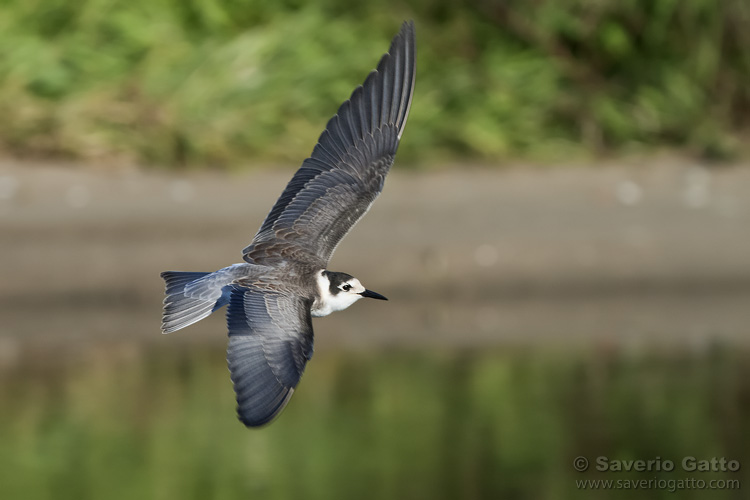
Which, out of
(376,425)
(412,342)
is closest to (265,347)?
(376,425)

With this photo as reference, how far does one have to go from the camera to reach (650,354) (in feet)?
28.9

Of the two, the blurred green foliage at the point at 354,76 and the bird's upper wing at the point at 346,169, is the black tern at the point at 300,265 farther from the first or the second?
the blurred green foliage at the point at 354,76

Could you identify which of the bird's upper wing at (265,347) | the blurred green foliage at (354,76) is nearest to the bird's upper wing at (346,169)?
the bird's upper wing at (265,347)

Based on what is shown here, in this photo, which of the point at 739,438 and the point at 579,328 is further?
the point at 579,328

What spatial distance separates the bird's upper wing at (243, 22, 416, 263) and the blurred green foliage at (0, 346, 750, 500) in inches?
78.4

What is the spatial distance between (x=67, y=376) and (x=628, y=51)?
5.47 meters

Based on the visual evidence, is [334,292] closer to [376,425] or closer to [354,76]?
[376,425]

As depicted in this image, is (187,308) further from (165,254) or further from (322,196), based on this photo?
(165,254)

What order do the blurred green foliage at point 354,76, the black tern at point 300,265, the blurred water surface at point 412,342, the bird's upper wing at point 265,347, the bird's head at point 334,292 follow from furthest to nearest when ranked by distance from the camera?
the blurred green foliage at point 354,76 → the blurred water surface at point 412,342 → the bird's head at point 334,292 → the black tern at point 300,265 → the bird's upper wing at point 265,347

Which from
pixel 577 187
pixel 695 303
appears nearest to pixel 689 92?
pixel 577 187

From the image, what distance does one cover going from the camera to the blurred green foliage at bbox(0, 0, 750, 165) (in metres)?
10.2

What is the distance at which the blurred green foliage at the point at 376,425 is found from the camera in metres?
7.19

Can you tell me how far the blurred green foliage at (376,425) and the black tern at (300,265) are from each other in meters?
2.00

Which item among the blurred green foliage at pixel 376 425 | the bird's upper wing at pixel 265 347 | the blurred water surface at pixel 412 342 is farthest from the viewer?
the blurred water surface at pixel 412 342
